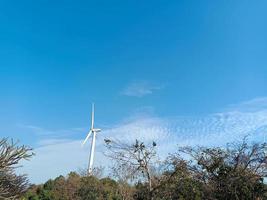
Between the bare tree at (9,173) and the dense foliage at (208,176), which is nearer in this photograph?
the bare tree at (9,173)

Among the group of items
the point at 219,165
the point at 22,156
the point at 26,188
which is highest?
the point at 219,165

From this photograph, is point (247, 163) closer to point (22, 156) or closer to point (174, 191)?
point (174, 191)

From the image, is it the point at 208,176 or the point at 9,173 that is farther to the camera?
the point at 208,176

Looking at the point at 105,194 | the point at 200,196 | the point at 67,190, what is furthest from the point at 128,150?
the point at 67,190

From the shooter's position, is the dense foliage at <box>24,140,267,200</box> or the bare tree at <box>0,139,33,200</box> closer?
the bare tree at <box>0,139,33,200</box>

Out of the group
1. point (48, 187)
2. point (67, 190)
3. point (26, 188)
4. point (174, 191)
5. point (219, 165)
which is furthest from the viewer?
point (48, 187)

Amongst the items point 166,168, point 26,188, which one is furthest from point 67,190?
point 26,188

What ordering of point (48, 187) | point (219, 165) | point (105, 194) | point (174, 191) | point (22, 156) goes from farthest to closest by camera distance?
point (48, 187)
point (105, 194)
point (219, 165)
point (174, 191)
point (22, 156)

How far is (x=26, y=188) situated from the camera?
727 centimetres

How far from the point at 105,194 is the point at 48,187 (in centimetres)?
745

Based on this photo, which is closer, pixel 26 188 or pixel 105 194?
pixel 26 188

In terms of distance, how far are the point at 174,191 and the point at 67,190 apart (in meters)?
15.5

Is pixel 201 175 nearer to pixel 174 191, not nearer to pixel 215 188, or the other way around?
pixel 215 188

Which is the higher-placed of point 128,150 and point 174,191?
point 128,150
